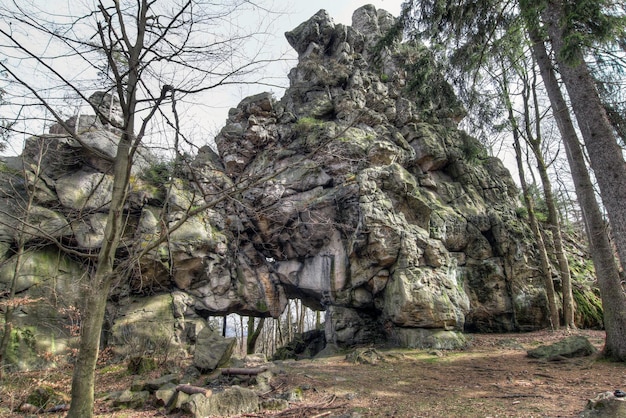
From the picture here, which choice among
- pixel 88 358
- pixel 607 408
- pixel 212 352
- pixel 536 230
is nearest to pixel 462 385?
pixel 607 408

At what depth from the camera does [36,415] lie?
201 inches

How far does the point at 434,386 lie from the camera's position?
6.14m

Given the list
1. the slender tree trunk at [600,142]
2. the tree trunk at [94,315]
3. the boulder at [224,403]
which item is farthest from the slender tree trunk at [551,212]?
Result: the tree trunk at [94,315]

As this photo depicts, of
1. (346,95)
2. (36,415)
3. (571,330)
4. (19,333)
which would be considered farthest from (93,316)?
(346,95)

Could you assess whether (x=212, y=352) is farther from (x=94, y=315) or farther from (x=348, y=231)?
(x=348, y=231)

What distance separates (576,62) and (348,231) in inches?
335

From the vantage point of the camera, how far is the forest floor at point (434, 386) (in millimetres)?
4723

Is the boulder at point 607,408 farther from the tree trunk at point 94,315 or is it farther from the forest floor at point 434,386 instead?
the tree trunk at point 94,315

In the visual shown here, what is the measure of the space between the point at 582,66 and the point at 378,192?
7.18 m

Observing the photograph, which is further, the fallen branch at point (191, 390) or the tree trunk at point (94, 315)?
the fallen branch at point (191, 390)

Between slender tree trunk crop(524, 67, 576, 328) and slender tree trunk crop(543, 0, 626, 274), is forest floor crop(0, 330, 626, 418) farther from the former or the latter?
slender tree trunk crop(524, 67, 576, 328)

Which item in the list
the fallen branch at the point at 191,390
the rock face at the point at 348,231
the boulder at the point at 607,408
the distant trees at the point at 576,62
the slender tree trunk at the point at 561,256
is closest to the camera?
the boulder at the point at 607,408

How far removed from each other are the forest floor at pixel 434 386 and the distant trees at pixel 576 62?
171cm

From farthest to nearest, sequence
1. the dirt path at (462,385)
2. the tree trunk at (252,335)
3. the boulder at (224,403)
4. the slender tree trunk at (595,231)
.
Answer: the tree trunk at (252,335), the slender tree trunk at (595,231), the boulder at (224,403), the dirt path at (462,385)
